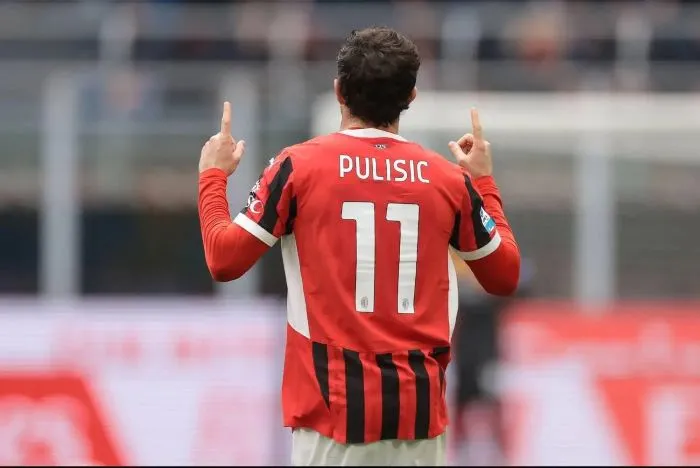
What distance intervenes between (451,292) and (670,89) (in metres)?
6.85

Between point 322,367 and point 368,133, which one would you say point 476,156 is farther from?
point 322,367

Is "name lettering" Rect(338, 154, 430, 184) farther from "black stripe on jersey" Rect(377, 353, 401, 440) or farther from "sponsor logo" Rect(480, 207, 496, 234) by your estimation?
"black stripe on jersey" Rect(377, 353, 401, 440)

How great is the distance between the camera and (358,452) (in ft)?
9.72

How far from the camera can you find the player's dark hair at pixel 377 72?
2.94 meters

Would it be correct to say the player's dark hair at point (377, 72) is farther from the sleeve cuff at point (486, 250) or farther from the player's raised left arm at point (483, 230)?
the sleeve cuff at point (486, 250)

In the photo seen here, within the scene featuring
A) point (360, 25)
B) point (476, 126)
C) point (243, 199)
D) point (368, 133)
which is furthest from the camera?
point (360, 25)

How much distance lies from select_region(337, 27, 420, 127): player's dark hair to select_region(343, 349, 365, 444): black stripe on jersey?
57cm

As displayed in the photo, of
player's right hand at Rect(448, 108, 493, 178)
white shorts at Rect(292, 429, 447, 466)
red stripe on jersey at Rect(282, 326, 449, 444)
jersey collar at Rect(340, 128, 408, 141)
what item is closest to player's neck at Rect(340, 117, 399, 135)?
jersey collar at Rect(340, 128, 408, 141)

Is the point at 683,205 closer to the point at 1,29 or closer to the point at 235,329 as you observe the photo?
the point at 235,329

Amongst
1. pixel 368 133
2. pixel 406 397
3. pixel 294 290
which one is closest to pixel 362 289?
pixel 294 290

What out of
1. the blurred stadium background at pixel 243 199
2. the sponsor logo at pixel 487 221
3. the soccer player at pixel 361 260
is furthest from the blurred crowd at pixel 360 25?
the soccer player at pixel 361 260

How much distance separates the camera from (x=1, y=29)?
1056cm

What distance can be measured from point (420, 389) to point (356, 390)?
0.15 m

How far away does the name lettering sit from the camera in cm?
295
